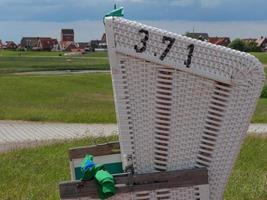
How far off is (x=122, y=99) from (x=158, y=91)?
157mm

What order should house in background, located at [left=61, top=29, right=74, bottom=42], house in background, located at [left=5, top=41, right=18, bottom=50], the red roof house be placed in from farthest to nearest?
house in background, located at [left=61, top=29, right=74, bottom=42] < the red roof house < house in background, located at [left=5, top=41, right=18, bottom=50]

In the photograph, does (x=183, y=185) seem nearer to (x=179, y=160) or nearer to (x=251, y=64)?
(x=179, y=160)

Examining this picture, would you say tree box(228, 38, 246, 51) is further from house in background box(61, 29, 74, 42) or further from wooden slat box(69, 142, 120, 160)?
house in background box(61, 29, 74, 42)

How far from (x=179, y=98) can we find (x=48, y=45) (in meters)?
118

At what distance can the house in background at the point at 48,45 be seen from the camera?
118m

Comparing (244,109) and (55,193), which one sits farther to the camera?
(55,193)

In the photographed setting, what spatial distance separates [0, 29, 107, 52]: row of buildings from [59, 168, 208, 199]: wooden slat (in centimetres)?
11120

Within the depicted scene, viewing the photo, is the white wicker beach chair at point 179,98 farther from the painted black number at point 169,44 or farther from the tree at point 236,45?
the tree at point 236,45

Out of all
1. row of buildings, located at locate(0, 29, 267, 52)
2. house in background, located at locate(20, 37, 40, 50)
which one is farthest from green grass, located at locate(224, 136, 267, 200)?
house in background, located at locate(20, 37, 40, 50)

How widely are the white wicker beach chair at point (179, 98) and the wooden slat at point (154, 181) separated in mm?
55

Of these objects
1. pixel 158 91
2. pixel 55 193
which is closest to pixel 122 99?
pixel 158 91

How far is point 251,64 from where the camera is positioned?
7.69ft

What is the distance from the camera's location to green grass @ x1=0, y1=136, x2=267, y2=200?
16.3 ft

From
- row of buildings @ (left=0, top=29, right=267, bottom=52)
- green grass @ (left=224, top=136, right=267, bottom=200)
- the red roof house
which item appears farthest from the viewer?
the red roof house
